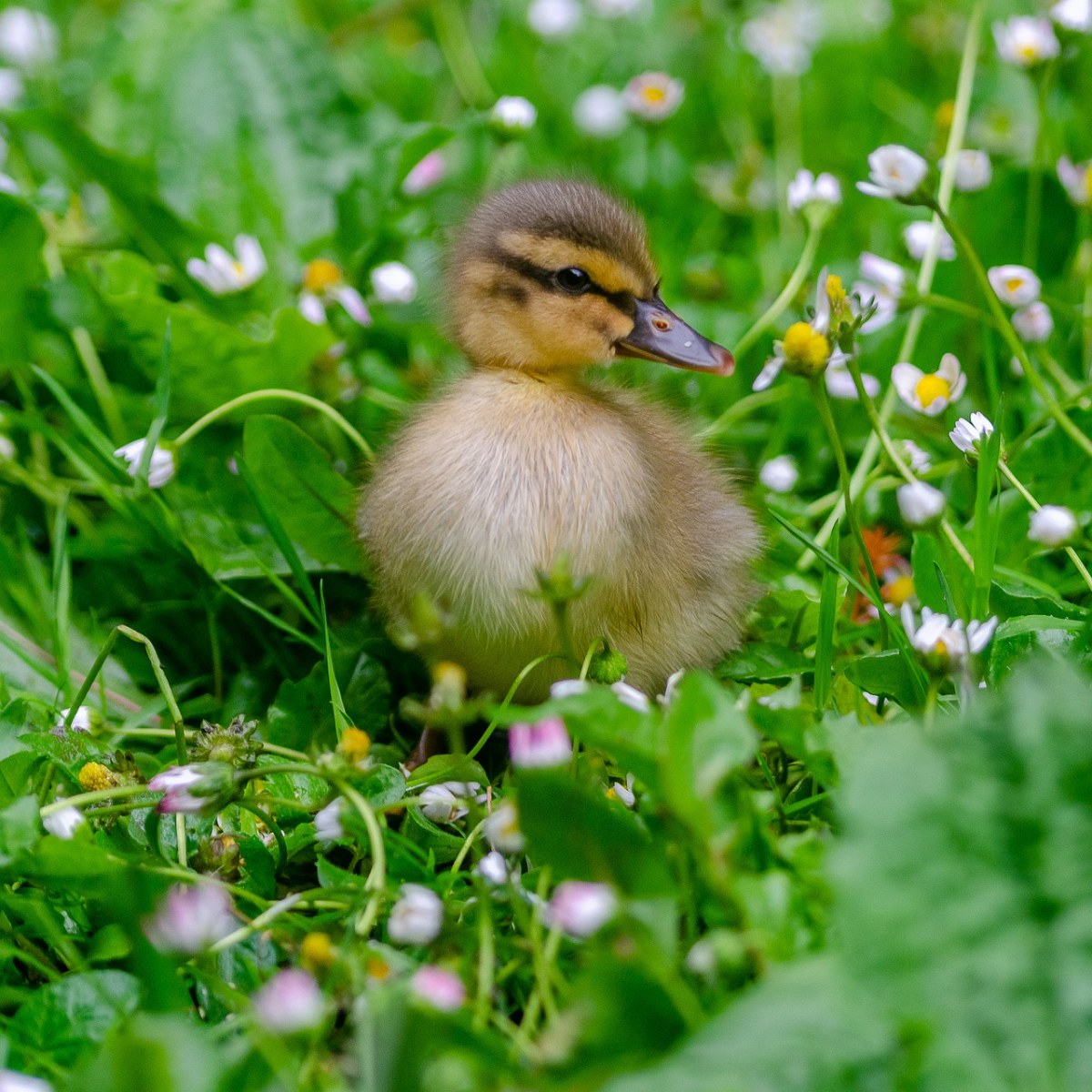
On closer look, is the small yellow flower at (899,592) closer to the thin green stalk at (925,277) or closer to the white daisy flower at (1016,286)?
the thin green stalk at (925,277)

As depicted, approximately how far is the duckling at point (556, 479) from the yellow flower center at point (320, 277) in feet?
1.72

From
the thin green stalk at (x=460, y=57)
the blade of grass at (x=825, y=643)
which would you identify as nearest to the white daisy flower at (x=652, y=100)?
the thin green stalk at (x=460, y=57)

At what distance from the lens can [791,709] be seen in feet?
4.73

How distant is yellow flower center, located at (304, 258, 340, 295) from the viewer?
2559mm

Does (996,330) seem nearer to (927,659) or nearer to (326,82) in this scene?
(927,659)

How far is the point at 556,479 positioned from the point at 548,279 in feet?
1.15

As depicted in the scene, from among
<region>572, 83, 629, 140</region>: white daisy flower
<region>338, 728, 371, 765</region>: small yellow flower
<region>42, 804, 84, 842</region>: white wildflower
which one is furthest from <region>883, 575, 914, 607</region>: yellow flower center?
<region>572, 83, 629, 140</region>: white daisy flower

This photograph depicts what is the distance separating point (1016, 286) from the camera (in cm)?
225

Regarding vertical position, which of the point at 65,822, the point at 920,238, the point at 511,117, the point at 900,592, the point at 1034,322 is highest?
the point at 511,117

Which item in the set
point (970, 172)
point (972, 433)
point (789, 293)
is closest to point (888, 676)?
point (972, 433)

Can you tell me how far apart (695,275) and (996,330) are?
628mm

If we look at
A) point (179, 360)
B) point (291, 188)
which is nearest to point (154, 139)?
point (291, 188)

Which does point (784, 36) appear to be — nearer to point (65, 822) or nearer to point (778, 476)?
point (778, 476)

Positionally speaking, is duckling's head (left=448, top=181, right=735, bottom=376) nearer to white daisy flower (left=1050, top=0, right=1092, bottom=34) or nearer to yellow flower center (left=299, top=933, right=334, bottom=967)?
white daisy flower (left=1050, top=0, right=1092, bottom=34)
